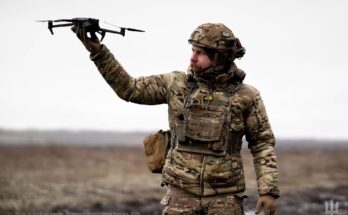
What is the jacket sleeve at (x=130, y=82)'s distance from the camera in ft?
25.0

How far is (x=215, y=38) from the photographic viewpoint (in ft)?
25.4

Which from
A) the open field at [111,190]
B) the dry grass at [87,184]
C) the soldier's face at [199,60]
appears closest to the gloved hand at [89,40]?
the soldier's face at [199,60]

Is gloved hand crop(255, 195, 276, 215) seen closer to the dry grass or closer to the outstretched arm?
the outstretched arm

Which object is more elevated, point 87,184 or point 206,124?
point 206,124

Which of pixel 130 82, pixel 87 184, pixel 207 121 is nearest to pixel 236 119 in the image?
pixel 207 121

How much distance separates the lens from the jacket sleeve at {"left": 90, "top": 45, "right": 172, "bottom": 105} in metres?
7.63

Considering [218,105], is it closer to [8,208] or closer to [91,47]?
[91,47]

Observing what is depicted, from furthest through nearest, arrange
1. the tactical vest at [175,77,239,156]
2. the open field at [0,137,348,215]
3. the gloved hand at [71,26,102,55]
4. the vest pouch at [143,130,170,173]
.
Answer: the open field at [0,137,348,215], the vest pouch at [143,130,170,173], the tactical vest at [175,77,239,156], the gloved hand at [71,26,102,55]

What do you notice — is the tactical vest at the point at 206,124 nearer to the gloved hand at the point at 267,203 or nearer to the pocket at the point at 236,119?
the pocket at the point at 236,119

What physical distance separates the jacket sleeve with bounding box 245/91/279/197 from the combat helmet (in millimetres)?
473

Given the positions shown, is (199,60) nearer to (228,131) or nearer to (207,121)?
(207,121)

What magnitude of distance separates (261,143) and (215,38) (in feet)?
3.28

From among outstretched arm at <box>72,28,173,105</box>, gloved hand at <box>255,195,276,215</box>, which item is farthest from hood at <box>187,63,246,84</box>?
gloved hand at <box>255,195,276,215</box>

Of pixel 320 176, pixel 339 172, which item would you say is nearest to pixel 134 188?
pixel 320 176
